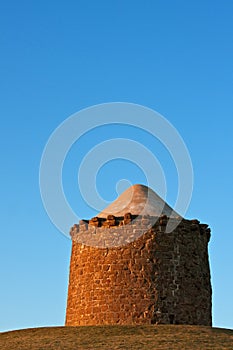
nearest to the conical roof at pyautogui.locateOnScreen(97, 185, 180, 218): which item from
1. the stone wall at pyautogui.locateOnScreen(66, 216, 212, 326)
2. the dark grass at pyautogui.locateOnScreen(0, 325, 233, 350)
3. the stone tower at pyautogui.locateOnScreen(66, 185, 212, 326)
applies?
the stone tower at pyautogui.locateOnScreen(66, 185, 212, 326)

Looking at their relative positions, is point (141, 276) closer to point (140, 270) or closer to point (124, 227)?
point (140, 270)

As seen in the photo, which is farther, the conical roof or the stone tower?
the conical roof

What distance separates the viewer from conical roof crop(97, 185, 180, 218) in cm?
3206

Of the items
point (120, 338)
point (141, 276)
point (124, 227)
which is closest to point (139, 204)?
point (124, 227)

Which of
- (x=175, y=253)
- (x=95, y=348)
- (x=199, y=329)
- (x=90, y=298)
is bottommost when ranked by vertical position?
(x=95, y=348)

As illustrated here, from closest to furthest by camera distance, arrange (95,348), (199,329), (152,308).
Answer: (95,348) < (199,329) < (152,308)

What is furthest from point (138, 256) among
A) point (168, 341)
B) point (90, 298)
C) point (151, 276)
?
point (168, 341)

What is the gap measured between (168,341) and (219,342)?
6.25 feet

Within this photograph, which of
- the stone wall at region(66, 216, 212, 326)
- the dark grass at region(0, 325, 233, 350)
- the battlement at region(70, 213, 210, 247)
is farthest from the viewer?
the battlement at region(70, 213, 210, 247)

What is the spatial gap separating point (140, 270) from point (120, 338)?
533cm

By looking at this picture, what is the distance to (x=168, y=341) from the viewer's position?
24.7 m

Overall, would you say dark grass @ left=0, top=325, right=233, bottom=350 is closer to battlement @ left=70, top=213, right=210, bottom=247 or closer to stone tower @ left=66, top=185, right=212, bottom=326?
stone tower @ left=66, top=185, right=212, bottom=326

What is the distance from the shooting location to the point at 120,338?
25.5m

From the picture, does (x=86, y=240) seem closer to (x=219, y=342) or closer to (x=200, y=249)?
(x=200, y=249)
